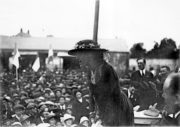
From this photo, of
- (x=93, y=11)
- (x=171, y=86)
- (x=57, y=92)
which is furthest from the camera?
(x=57, y=92)

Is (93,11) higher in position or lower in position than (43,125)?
higher

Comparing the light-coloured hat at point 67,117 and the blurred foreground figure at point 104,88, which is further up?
the blurred foreground figure at point 104,88

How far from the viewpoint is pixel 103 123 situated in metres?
2.08

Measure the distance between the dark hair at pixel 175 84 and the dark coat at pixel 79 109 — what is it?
1764mm

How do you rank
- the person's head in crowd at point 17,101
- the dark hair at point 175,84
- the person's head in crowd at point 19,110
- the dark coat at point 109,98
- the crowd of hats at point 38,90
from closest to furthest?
the dark hair at point 175,84 < the dark coat at point 109,98 < the person's head in crowd at point 19,110 < the crowd of hats at point 38,90 < the person's head in crowd at point 17,101

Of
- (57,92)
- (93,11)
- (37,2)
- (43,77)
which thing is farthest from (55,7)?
(43,77)

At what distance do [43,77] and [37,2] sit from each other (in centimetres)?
382

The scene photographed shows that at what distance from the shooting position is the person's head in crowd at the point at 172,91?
1.84 metres

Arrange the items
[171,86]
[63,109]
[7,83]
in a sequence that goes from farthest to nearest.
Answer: [7,83] < [63,109] < [171,86]

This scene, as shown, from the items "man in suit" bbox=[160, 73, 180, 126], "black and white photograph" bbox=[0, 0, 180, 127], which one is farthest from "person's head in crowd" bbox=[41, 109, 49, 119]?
"man in suit" bbox=[160, 73, 180, 126]

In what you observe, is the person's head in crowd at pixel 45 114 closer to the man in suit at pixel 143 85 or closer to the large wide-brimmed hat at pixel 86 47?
the man in suit at pixel 143 85

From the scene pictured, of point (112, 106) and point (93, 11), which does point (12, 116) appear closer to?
point (93, 11)

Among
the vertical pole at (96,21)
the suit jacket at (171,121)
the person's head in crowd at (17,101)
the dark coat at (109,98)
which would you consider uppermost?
the vertical pole at (96,21)

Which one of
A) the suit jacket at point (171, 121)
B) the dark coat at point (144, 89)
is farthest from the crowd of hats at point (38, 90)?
the suit jacket at point (171, 121)
